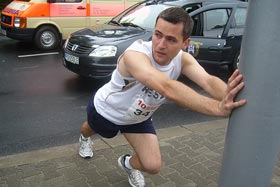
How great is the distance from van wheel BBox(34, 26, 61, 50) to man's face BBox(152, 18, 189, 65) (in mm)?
8180

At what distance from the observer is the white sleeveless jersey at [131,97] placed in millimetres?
2727

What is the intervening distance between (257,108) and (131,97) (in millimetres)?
1400

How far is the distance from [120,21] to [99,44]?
4.46ft

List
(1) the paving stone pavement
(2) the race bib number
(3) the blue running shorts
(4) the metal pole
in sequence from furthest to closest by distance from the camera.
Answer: (1) the paving stone pavement, (3) the blue running shorts, (2) the race bib number, (4) the metal pole

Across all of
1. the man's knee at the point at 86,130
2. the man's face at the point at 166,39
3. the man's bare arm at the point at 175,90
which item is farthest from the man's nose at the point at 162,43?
the man's knee at the point at 86,130

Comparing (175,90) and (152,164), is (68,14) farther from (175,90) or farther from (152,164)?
(175,90)

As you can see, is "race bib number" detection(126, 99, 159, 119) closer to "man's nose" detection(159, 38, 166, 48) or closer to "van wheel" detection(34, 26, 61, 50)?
"man's nose" detection(159, 38, 166, 48)

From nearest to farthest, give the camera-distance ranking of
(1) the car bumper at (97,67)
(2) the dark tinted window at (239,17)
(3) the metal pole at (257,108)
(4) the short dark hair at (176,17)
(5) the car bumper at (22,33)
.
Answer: (3) the metal pole at (257,108), (4) the short dark hair at (176,17), (1) the car bumper at (97,67), (2) the dark tinted window at (239,17), (5) the car bumper at (22,33)

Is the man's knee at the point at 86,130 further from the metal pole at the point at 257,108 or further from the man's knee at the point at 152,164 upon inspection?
the metal pole at the point at 257,108

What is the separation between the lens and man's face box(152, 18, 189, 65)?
238 centimetres

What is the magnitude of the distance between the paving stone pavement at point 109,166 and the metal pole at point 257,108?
1.68m

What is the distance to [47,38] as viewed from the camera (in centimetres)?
1028

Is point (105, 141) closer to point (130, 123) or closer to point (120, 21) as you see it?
point (130, 123)

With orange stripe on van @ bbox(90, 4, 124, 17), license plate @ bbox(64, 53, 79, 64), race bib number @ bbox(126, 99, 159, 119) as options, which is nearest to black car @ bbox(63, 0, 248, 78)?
license plate @ bbox(64, 53, 79, 64)
